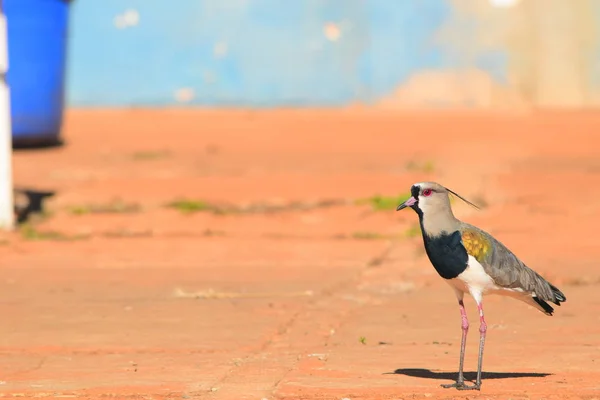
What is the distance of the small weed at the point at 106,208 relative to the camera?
38.6ft

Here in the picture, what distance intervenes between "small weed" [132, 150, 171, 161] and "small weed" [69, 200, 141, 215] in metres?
2.81

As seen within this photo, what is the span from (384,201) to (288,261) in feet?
8.33

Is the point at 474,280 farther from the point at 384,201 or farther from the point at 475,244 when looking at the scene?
the point at 384,201

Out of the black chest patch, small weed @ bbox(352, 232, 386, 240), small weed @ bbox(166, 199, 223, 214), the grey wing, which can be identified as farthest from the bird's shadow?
small weed @ bbox(166, 199, 223, 214)

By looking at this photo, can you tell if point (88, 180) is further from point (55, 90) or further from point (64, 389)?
point (64, 389)

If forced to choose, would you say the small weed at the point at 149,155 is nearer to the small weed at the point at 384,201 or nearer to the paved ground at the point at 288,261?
the paved ground at the point at 288,261

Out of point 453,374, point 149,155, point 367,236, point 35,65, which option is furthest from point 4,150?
point 453,374

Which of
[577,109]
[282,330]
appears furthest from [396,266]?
[577,109]

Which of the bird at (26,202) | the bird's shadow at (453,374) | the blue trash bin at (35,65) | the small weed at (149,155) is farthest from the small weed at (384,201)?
the bird's shadow at (453,374)

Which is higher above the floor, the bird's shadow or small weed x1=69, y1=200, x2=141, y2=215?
the bird's shadow

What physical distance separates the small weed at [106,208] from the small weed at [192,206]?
393mm

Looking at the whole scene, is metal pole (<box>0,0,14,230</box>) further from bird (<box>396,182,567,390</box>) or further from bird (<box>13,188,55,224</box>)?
bird (<box>396,182,567,390</box>)

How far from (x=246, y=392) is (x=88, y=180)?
854 centimetres

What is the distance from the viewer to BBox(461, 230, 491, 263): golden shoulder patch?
16.5ft
